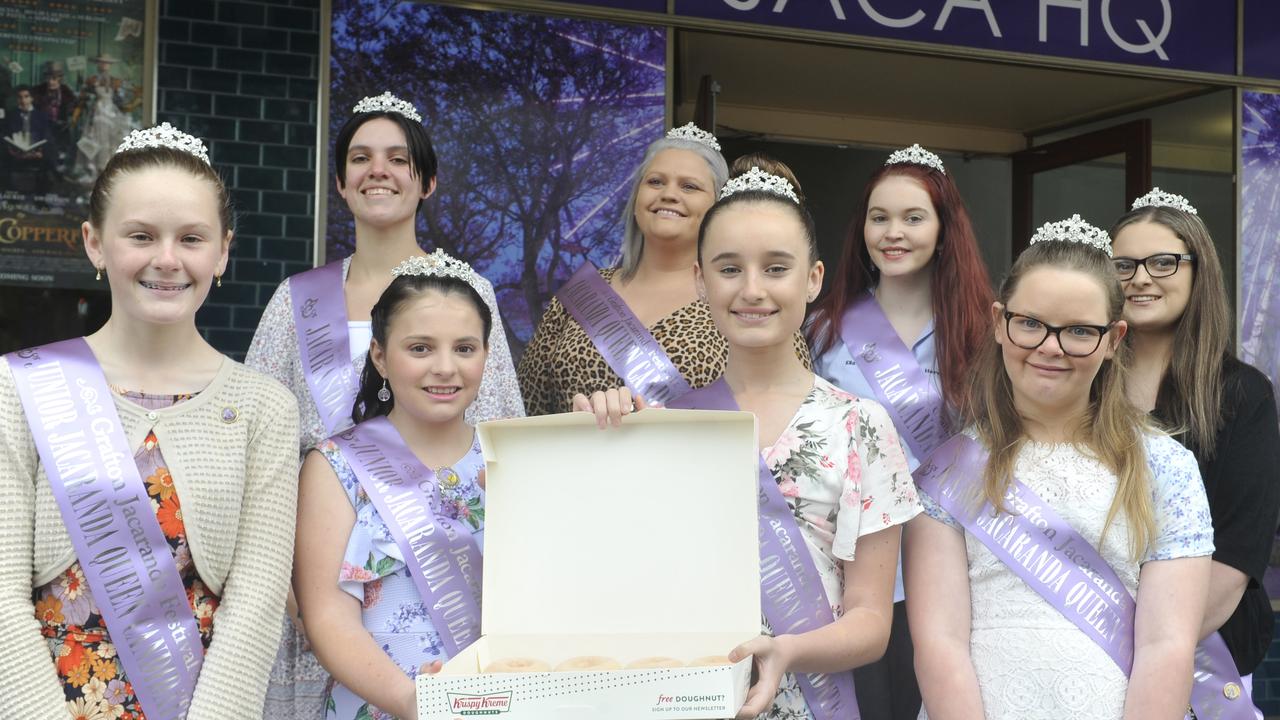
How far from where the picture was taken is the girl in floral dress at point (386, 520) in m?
2.40

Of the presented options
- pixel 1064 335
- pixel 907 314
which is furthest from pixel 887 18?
pixel 1064 335

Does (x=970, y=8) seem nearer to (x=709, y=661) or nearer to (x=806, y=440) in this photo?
(x=806, y=440)

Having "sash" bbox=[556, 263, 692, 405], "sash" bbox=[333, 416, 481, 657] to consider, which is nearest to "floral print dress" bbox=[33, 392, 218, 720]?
"sash" bbox=[333, 416, 481, 657]

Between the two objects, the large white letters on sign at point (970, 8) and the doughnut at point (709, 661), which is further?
the large white letters on sign at point (970, 8)

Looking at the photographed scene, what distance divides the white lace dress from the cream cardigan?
3.87 ft

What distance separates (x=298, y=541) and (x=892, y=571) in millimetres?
1053

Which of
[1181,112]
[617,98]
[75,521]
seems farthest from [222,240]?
[1181,112]

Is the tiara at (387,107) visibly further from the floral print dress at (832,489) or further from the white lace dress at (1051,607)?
the white lace dress at (1051,607)

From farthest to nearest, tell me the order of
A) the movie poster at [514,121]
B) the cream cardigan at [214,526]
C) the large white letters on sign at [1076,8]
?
1. the large white letters on sign at [1076,8]
2. the movie poster at [514,121]
3. the cream cardigan at [214,526]

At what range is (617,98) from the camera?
507 centimetres

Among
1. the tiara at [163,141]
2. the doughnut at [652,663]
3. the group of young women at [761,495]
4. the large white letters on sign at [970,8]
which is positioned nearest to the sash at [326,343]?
the group of young women at [761,495]

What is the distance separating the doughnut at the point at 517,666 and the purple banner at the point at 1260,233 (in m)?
4.34

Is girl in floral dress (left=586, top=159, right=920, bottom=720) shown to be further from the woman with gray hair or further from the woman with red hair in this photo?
the woman with red hair

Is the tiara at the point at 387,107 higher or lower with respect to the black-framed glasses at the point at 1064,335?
higher
